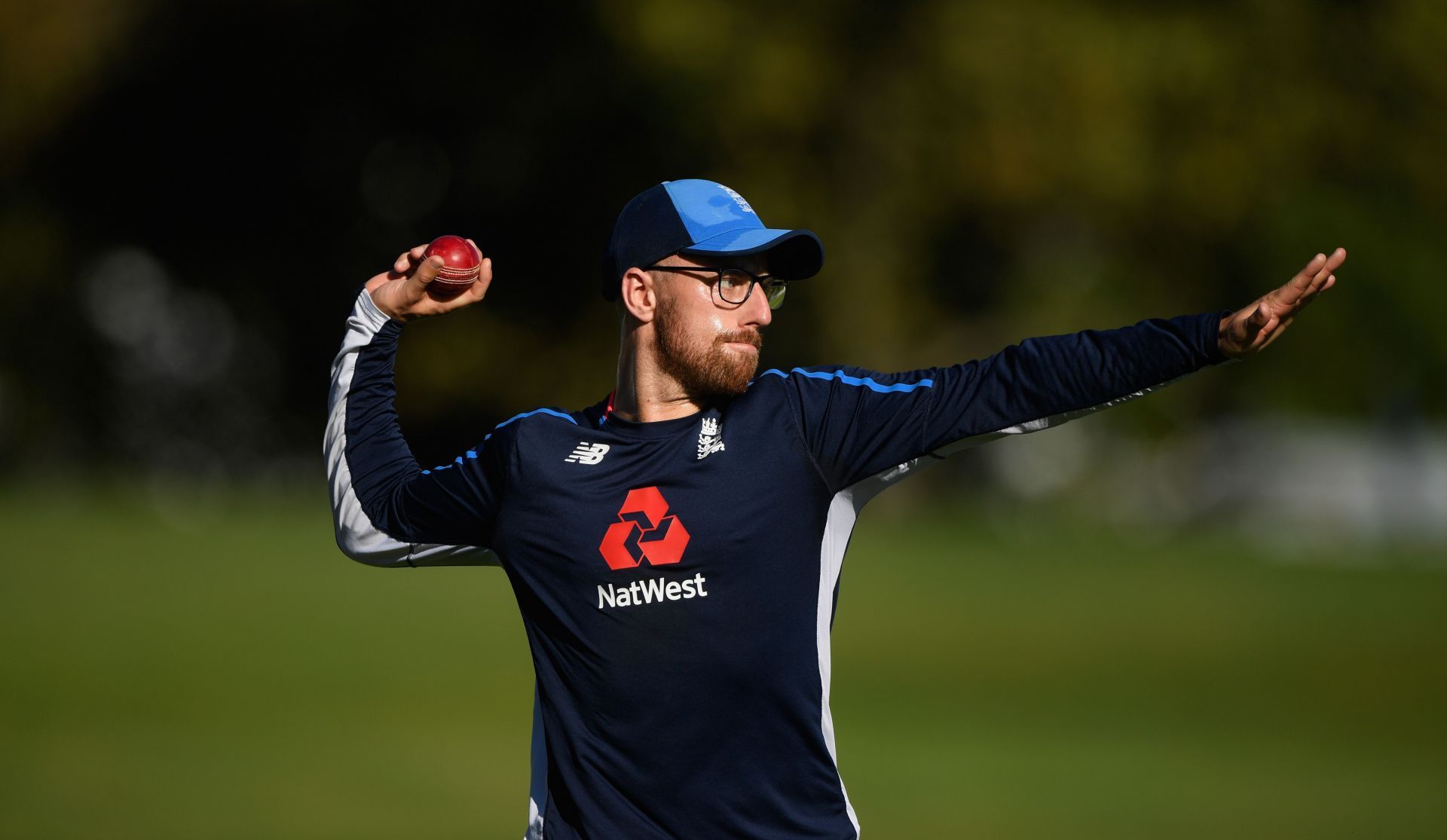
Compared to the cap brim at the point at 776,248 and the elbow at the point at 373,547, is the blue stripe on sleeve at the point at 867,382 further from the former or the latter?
the elbow at the point at 373,547

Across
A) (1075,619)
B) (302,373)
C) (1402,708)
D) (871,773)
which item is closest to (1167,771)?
(871,773)

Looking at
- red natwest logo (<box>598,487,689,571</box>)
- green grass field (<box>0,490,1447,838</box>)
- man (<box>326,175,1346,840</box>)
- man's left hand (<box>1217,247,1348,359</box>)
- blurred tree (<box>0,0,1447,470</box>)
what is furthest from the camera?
blurred tree (<box>0,0,1447,470</box>)

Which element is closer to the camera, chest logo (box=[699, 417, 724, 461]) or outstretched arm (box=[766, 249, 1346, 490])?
outstretched arm (box=[766, 249, 1346, 490])

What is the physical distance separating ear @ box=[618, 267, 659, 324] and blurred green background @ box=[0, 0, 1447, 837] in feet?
48.6

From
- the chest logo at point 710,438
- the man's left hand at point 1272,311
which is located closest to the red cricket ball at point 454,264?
the chest logo at point 710,438

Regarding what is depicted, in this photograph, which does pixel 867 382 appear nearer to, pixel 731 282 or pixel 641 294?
pixel 731 282

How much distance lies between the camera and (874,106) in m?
36.0

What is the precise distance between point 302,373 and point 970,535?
16.9 meters

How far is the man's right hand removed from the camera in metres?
5.13

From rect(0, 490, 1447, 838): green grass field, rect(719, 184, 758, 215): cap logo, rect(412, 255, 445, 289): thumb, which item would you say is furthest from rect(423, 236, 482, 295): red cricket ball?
rect(0, 490, 1447, 838): green grass field

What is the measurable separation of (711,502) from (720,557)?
143mm

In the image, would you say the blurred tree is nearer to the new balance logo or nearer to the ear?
the ear

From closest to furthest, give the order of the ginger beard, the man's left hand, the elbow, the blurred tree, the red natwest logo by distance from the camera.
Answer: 1. the man's left hand
2. the red natwest logo
3. the ginger beard
4. the elbow
5. the blurred tree

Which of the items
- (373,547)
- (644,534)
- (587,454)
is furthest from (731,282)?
(373,547)
